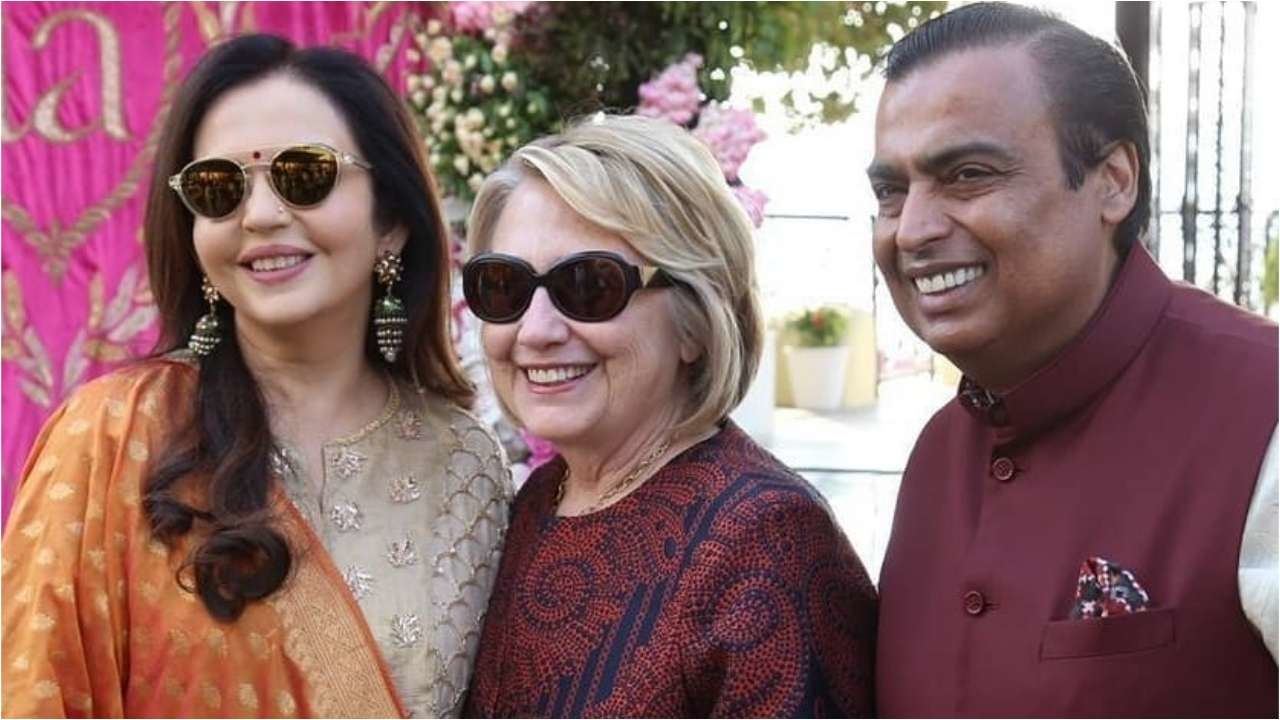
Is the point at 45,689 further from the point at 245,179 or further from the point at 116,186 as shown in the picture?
the point at 116,186

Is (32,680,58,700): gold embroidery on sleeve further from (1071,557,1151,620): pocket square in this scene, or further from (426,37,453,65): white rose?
(426,37,453,65): white rose

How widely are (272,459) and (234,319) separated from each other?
25cm

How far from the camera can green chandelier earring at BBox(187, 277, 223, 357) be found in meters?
2.53

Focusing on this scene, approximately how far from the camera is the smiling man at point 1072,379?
5.91 feet

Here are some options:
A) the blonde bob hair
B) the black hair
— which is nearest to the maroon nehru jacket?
the black hair

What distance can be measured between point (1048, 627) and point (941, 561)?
0.81 feet

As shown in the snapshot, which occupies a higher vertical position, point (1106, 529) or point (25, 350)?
point (1106, 529)

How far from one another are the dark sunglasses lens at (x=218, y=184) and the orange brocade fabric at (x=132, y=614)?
0.27 m

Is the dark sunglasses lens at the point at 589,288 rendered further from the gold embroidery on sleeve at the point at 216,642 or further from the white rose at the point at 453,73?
the white rose at the point at 453,73

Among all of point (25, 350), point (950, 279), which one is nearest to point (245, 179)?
point (950, 279)

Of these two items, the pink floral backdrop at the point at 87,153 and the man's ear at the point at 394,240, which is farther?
the pink floral backdrop at the point at 87,153

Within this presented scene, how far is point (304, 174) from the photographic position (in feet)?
7.98

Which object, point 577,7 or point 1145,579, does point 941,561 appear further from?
point 577,7

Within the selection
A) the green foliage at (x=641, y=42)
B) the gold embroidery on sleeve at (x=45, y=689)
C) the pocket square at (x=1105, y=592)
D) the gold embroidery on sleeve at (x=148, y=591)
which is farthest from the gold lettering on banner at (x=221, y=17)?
the pocket square at (x=1105, y=592)
